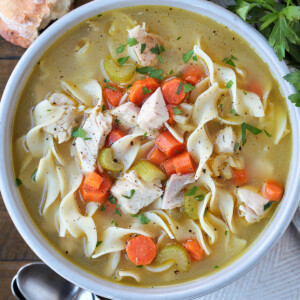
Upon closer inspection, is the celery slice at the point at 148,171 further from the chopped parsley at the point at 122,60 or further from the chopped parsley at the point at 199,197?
the chopped parsley at the point at 122,60

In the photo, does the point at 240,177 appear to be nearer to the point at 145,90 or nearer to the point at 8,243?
the point at 145,90

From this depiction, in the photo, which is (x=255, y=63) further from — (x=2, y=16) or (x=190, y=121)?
(x=2, y=16)

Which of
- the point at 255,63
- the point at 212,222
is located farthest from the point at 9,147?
the point at 255,63

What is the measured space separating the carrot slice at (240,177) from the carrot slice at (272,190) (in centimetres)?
19

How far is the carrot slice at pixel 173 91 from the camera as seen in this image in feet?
13.9

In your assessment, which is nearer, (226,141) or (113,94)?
(226,141)

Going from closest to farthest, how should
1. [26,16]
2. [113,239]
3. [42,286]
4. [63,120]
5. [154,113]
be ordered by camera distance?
[154,113], [63,120], [113,239], [26,16], [42,286]

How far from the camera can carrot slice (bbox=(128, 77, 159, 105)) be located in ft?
14.0

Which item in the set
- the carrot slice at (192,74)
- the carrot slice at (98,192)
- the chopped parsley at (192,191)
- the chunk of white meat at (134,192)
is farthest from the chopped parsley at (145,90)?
the chopped parsley at (192,191)

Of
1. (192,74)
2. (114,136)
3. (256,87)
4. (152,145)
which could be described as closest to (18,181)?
(114,136)

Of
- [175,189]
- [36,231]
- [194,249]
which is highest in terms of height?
[175,189]

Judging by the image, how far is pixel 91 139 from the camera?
4273mm

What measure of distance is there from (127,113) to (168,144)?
0.47m

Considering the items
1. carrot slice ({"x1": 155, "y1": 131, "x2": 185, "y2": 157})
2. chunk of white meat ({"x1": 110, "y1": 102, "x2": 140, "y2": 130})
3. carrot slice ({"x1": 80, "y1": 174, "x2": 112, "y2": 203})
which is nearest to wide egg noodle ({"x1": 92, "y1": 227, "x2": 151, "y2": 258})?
carrot slice ({"x1": 80, "y1": 174, "x2": 112, "y2": 203})
